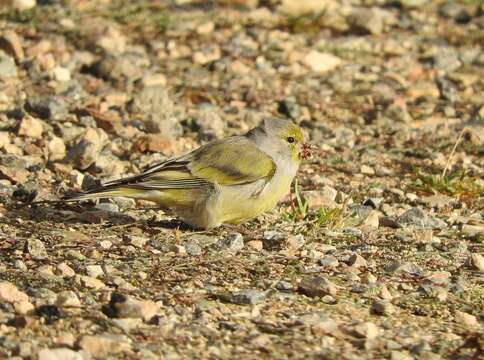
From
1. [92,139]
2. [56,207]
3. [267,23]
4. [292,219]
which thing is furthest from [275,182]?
[267,23]

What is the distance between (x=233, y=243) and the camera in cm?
620

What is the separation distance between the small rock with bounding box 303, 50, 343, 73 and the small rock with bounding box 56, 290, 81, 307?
237 inches

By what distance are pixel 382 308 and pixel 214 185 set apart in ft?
5.64

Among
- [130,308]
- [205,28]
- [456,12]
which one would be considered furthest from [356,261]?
[456,12]

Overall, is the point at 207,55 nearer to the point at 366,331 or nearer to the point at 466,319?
the point at 466,319

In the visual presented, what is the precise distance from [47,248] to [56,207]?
0.95 metres

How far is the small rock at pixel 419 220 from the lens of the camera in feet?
22.8

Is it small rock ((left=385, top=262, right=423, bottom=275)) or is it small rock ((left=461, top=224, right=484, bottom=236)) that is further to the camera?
small rock ((left=461, top=224, right=484, bottom=236))

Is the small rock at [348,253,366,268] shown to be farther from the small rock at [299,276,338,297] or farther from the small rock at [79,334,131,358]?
the small rock at [79,334,131,358]

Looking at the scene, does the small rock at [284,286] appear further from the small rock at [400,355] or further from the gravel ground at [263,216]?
the small rock at [400,355]

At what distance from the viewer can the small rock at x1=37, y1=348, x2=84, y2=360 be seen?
4293 millimetres

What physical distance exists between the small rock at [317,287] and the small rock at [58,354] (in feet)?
4.88

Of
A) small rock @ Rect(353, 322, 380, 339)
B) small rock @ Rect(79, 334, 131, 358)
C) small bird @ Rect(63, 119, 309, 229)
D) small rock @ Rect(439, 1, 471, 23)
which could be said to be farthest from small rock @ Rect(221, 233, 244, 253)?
small rock @ Rect(439, 1, 471, 23)

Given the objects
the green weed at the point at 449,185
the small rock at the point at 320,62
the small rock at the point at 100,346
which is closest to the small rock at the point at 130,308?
the small rock at the point at 100,346
